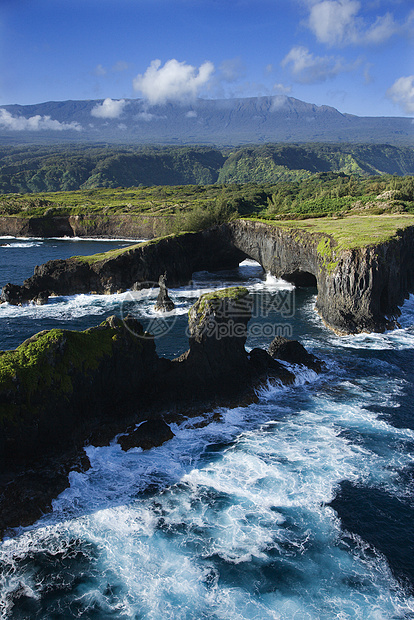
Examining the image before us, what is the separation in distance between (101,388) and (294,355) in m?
16.6

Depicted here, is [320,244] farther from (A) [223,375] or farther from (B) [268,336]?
(A) [223,375]

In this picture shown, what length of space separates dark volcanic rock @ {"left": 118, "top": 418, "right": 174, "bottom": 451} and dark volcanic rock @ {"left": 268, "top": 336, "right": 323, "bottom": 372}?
13.4 m

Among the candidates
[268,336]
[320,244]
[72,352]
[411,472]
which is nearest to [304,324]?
[268,336]

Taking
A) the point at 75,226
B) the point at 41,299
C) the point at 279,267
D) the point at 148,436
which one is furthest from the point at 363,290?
the point at 75,226

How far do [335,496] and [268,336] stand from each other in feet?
76.3

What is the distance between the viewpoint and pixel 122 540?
19.3 m

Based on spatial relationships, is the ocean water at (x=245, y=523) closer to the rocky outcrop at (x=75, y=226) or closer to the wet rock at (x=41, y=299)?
the wet rock at (x=41, y=299)

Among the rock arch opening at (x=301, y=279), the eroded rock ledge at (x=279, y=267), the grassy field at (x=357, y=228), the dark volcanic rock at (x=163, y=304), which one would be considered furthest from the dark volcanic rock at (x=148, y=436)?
the rock arch opening at (x=301, y=279)

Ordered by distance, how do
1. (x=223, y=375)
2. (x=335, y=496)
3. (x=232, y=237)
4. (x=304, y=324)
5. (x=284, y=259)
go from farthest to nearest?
(x=232, y=237) < (x=284, y=259) < (x=304, y=324) < (x=223, y=375) < (x=335, y=496)

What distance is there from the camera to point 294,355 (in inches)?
1437

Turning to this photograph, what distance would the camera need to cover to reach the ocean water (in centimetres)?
1664

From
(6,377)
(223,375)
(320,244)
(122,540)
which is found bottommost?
(122,540)

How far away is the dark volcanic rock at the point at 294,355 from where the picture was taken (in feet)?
118

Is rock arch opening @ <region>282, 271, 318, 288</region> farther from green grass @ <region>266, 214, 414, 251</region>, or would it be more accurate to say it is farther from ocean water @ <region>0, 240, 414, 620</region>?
ocean water @ <region>0, 240, 414, 620</region>
